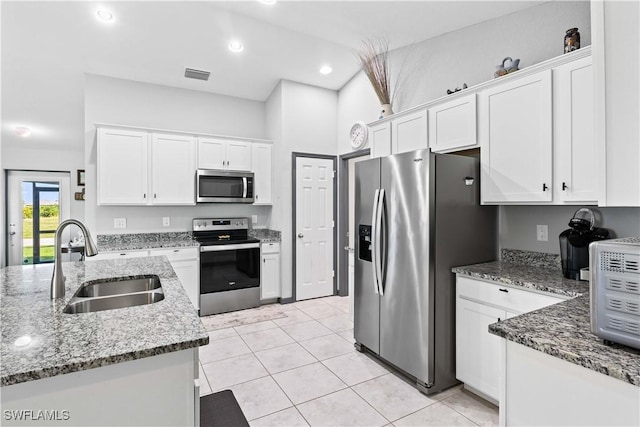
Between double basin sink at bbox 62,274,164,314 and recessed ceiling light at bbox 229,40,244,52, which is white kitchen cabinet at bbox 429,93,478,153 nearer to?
recessed ceiling light at bbox 229,40,244,52

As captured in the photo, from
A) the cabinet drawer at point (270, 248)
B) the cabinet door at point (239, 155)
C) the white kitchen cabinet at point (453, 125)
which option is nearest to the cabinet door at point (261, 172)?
the cabinet door at point (239, 155)

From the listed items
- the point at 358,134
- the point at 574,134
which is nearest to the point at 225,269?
the point at 358,134

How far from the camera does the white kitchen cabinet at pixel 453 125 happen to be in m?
2.49

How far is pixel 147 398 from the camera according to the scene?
1.05 m

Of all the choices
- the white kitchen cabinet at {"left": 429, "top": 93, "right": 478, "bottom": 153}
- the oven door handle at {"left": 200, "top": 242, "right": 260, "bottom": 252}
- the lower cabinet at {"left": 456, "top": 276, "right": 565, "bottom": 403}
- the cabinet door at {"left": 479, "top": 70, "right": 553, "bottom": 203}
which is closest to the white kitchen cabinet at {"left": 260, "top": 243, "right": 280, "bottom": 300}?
the oven door handle at {"left": 200, "top": 242, "right": 260, "bottom": 252}

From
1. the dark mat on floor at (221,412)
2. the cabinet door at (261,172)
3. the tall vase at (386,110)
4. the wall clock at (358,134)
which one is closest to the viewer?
the dark mat on floor at (221,412)

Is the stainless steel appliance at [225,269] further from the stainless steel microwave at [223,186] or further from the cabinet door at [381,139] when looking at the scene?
the cabinet door at [381,139]

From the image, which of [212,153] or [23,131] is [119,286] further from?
[23,131]

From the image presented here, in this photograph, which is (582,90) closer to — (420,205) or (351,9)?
(420,205)

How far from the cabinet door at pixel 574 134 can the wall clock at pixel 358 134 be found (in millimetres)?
2405

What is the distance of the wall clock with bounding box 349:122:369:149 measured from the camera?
4262mm

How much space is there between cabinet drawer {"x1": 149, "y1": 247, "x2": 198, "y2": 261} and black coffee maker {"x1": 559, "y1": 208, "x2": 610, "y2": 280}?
142 inches

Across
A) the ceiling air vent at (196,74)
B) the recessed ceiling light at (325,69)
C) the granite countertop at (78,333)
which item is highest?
the recessed ceiling light at (325,69)

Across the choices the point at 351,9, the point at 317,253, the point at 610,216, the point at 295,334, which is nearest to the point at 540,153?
the point at 610,216
